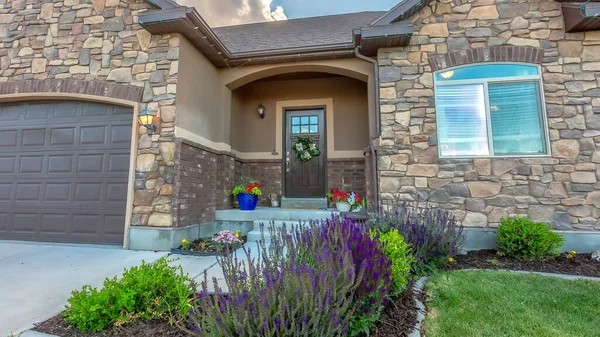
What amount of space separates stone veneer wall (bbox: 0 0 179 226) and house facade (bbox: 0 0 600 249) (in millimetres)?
22

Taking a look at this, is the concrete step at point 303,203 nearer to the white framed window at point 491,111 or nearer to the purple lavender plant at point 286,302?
the white framed window at point 491,111

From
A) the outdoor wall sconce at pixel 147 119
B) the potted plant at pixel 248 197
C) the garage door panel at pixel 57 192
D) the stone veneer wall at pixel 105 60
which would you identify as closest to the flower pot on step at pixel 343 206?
the potted plant at pixel 248 197

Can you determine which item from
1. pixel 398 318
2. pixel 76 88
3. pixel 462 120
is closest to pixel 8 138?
pixel 76 88

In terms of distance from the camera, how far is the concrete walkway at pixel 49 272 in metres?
2.21

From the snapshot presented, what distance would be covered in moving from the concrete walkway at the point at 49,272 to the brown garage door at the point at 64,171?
1.00 feet

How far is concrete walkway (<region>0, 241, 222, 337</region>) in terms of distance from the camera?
2.21 m

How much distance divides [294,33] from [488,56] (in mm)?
4258

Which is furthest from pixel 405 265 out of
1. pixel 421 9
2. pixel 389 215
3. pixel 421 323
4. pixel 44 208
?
pixel 44 208

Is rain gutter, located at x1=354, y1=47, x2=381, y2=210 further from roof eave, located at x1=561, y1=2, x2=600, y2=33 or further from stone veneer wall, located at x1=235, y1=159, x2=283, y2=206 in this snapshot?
roof eave, located at x1=561, y1=2, x2=600, y2=33

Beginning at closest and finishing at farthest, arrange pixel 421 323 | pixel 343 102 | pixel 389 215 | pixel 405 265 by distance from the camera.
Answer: pixel 421 323 < pixel 405 265 < pixel 389 215 < pixel 343 102

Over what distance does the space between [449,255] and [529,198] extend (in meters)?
1.90

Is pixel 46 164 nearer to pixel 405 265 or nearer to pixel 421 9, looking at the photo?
pixel 405 265

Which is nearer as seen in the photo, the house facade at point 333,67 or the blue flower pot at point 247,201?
the house facade at point 333,67

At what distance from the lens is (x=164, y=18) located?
166 inches
